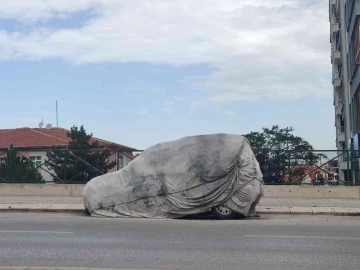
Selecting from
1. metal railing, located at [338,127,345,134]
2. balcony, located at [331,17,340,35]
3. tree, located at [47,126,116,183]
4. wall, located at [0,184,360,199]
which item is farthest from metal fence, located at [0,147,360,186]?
metal railing, located at [338,127,345,134]

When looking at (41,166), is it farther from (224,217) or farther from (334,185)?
(334,185)

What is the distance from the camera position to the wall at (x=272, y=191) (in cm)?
1752

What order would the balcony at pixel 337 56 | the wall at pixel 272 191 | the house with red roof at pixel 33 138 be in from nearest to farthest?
the wall at pixel 272 191
the house with red roof at pixel 33 138
the balcony at pixel 337 56

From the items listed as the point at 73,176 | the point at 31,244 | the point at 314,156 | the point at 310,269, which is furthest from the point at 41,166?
the point at 310,269

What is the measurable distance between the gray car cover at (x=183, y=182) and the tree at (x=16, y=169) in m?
6.21

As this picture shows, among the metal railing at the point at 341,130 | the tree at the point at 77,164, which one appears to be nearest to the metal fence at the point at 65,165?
the tree at the point at 77,164

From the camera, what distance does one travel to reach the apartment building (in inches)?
1172

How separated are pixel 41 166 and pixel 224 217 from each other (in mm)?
8383

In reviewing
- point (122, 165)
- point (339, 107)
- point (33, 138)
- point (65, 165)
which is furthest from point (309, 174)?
point (339, 107)

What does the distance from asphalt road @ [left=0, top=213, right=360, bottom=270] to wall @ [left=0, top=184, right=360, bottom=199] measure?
451 centimetres

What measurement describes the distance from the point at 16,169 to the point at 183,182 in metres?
8.68

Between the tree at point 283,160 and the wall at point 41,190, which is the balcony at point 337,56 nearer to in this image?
the tree at point 283,160

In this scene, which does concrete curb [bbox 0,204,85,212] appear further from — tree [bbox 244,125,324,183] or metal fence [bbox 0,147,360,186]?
tree [bbox 244,125,324,183]

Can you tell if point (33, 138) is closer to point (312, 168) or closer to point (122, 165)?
point (122, 165)
